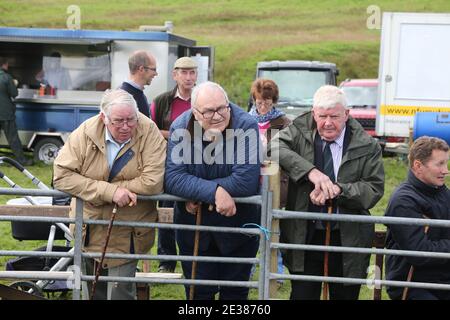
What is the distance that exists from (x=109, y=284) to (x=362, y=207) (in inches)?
65.6

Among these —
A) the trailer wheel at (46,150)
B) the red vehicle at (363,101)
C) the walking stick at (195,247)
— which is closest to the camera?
the walking stick at (195,247)

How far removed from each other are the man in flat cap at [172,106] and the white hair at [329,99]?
2.23 metres

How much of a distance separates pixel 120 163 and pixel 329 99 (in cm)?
134

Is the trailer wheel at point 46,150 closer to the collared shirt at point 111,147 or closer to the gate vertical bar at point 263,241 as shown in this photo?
the collared shirt at point 111,147

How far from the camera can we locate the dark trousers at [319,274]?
5062 millimetres

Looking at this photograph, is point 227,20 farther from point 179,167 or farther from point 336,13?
point 179,167

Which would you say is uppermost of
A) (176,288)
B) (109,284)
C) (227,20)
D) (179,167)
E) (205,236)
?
(227,20)

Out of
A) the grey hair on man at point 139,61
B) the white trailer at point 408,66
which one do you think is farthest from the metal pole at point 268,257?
the white trailer at point 408,66

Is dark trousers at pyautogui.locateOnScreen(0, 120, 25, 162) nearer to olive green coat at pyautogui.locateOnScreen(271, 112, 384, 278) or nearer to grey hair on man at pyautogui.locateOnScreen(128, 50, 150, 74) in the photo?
grey hair on man at pyautogui.locateOnScreen(128, 50, 150, 74)

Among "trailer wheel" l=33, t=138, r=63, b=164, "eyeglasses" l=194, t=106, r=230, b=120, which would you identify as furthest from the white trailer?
"eyeglasses" l=194, t=106, r=230, b=120

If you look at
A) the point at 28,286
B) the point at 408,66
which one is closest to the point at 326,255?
the point at 28,286

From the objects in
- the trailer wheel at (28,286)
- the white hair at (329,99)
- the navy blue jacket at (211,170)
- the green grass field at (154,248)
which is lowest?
the green grass field at (154,248)

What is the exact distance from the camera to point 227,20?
40000 millimetres
